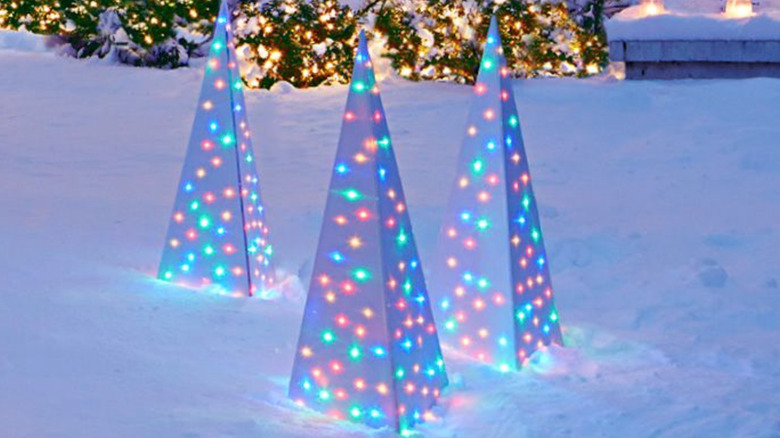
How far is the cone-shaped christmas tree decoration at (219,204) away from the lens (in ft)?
20.5

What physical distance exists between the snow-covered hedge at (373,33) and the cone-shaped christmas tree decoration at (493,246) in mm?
A: 5236

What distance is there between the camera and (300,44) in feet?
37.4

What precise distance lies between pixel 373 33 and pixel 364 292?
6.77 metres

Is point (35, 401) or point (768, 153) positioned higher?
point (35, 401)

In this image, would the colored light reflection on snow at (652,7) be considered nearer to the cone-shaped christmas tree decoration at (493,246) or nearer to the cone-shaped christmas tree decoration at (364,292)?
the cone-shaped christmas tree decoration at (493,246)

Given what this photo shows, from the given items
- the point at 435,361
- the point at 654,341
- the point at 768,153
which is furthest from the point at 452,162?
the point at 435,361

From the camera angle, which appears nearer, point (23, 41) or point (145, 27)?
point (145, 27)

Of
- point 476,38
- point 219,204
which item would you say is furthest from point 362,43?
point 476,38

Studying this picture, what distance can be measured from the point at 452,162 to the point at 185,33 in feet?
14.7

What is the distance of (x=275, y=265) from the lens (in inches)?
264

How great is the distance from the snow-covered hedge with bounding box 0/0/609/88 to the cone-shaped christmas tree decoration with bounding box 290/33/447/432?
614 cm

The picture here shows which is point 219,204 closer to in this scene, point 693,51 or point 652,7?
point 693,51

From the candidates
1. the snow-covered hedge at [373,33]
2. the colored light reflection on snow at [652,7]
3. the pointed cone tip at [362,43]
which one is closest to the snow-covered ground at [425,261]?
the snow-covered hedge at [373,33]

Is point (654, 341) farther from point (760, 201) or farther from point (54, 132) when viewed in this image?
point (54, 132)
